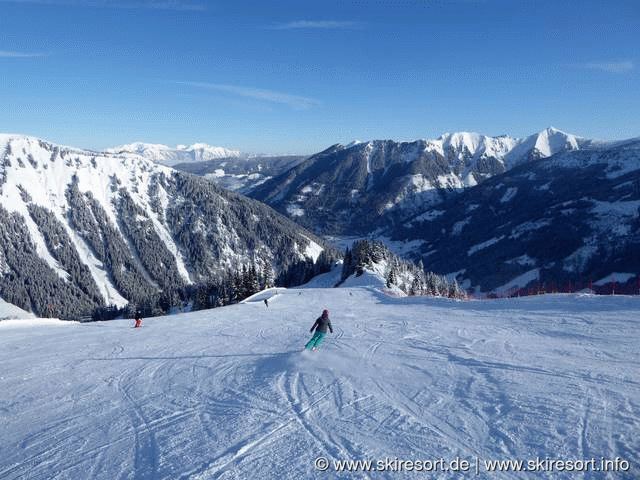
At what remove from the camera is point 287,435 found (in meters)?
10.9

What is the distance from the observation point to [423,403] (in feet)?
40.8

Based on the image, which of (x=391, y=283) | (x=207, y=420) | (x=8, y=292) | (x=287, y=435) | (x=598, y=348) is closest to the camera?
(x=287, y=435)

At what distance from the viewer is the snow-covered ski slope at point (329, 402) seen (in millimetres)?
9820

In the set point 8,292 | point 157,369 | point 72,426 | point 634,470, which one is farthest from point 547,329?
point 8,292

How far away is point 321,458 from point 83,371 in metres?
13.6

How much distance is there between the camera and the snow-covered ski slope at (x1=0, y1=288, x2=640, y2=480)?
9.82m

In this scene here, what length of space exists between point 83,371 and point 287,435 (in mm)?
12245

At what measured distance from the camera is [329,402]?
12.8 meters

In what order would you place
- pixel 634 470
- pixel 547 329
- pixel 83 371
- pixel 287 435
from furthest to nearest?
pixel 547 329 → pixel 83 371 → pixel 287 435 → pixel 634 470

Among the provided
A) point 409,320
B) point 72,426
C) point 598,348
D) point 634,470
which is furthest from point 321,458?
point 409,320

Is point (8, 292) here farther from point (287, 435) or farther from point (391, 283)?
point (287, 435)

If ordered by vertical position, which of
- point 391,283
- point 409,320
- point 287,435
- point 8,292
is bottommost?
point 8,292

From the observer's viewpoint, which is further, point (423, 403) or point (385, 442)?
point (423, 403)

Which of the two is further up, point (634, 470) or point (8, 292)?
point (634, 470)
